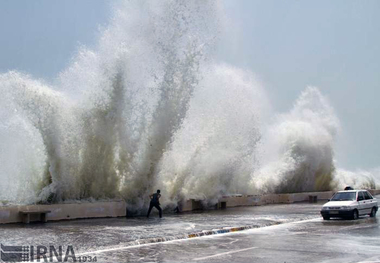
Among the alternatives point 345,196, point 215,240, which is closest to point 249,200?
point 345,196

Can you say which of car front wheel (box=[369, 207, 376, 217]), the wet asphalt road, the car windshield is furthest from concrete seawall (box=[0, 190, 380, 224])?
car front wheel (box=[369, 207, 376, 217])

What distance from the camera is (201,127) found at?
30.4m

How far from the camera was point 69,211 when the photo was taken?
19.0 meters

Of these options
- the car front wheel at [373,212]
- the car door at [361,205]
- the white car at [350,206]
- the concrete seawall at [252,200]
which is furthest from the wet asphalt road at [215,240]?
the concrete seawall at [252,200]

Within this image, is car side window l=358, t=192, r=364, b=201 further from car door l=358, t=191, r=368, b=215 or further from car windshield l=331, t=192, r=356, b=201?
car windshield l=331, t=192, r=356, b=201

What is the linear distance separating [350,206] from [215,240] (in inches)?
314

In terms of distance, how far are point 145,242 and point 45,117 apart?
11251mm

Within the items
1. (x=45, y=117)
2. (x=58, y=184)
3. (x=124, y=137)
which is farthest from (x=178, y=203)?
(x=45, y=117)

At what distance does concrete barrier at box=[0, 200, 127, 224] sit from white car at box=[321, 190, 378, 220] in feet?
27.7

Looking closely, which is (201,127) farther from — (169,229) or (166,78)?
(169,229)

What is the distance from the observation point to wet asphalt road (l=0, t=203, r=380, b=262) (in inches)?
408

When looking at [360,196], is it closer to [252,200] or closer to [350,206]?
[350,206]

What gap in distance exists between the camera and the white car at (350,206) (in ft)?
62.3

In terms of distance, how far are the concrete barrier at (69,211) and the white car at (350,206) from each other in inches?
333
